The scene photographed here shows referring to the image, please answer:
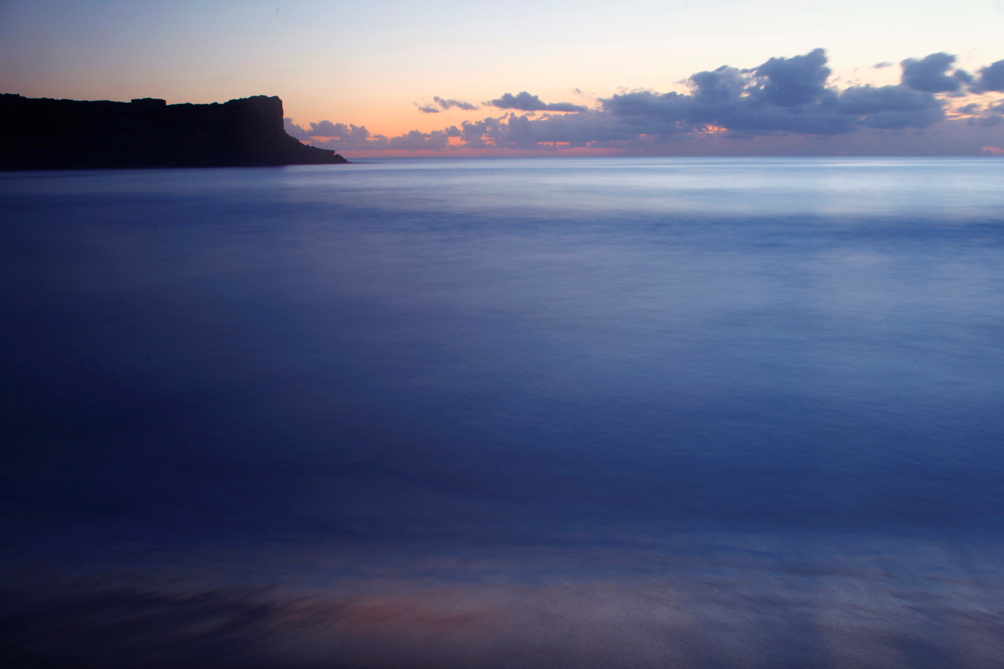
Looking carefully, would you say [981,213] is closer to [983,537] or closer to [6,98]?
[983,537]

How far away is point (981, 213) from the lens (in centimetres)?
1917

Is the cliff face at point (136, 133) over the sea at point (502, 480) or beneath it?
over

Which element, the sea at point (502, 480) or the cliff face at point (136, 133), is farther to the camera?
the cliff face at point (136, 133)

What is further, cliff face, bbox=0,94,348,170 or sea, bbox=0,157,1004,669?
cliff face, bbox=0,94,348,170

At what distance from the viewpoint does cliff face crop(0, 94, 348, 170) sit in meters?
86.9

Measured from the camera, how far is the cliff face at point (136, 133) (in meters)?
86.9

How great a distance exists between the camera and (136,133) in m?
94.8

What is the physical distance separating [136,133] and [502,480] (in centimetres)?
11409

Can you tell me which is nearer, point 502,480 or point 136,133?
point 502,480

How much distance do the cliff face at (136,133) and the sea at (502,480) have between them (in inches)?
4047

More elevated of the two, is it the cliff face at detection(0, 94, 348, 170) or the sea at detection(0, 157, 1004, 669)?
the cliff face at detection(0, 94, 348, 170)

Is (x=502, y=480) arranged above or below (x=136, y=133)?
below

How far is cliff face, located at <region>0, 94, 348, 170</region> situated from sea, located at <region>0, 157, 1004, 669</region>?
102788 millimetres

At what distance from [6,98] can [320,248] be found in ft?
373
